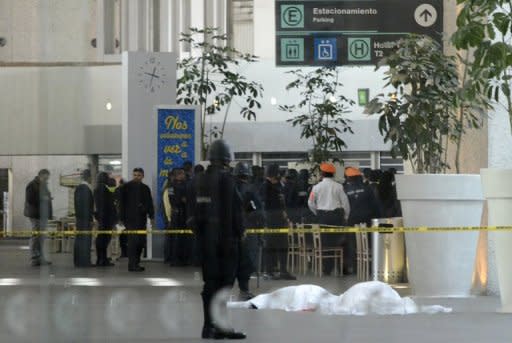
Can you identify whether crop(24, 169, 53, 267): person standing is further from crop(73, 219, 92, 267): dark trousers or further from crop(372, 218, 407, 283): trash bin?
crop(372, 218, 407, 283): trash bin

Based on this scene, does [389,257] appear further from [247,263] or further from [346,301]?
[247,263]

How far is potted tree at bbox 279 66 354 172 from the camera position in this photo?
49.2 feet

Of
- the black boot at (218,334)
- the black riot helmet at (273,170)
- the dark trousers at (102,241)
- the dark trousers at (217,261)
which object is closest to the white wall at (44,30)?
the dark trousers at (217,261)

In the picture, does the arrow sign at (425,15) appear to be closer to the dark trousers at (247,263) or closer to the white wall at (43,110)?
the dark trousers at (247,263)

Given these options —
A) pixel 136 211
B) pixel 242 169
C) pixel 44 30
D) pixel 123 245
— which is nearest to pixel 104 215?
pixel 123 245

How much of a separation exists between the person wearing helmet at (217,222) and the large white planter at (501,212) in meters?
2.96

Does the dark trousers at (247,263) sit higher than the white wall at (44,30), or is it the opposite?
the white wall at (44,30)

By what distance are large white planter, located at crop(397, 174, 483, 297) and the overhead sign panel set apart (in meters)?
2.15

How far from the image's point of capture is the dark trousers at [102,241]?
501 inches

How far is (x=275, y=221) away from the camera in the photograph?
15062mm

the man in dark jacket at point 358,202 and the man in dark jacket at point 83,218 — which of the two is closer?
the man in dark jacket at point 83,218

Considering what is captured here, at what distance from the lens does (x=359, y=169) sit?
49.4 feet

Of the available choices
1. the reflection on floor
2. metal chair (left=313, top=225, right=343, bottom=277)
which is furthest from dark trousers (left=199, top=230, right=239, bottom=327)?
metal chair (left=313, top=225, right=343, bottom=277)

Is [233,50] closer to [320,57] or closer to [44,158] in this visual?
[320,57]
